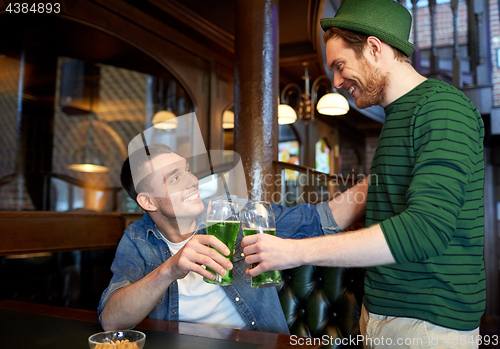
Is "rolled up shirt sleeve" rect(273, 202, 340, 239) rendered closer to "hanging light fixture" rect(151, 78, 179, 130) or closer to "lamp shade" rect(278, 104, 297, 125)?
"lamp shade" rect(278, 104, 297, 125)

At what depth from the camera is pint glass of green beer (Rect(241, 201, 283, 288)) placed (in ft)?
3.49

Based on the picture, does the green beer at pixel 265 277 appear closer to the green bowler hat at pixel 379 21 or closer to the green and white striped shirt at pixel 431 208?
the green and white striped shirt at pixel 431 208

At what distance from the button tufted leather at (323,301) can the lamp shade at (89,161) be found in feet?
17.8

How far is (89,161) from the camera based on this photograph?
6.50 meters

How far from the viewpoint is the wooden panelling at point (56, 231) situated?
241cm

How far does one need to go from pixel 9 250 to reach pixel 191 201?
1.50 m

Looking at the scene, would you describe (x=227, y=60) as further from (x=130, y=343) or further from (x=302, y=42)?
(x=130, y=343)

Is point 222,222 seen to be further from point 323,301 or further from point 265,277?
point 323,301

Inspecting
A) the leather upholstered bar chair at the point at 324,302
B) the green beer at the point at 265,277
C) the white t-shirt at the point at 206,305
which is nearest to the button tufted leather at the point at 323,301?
the leather upholstered bar chair at the point at 324,302

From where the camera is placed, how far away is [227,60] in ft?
18.6

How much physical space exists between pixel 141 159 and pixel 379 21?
105 cm

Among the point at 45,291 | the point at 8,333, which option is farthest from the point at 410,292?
the point at 45,291

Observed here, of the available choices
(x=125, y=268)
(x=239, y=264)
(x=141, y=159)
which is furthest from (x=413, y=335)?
(x=141, y=159)

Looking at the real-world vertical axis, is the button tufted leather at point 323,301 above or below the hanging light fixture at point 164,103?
below
